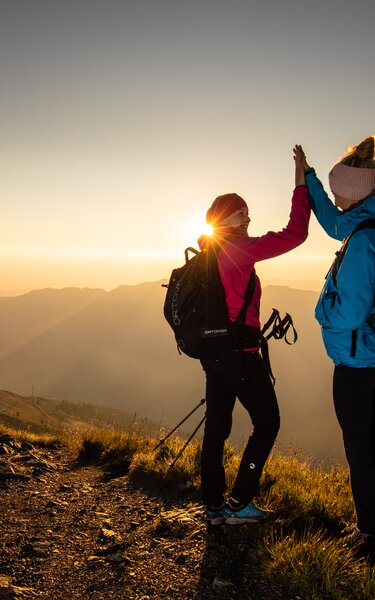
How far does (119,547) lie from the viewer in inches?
157

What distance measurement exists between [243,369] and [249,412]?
1.58 feet

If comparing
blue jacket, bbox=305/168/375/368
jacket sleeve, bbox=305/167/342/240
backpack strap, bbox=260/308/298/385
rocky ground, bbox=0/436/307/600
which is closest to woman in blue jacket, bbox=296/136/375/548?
blue jacket, bbox=305/168/375/368

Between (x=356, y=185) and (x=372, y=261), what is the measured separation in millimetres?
701

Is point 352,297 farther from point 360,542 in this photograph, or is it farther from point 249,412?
point 360,542

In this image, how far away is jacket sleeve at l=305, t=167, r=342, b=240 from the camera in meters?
3.85

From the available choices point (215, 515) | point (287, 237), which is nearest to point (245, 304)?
point (287, 237)

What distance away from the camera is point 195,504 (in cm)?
488

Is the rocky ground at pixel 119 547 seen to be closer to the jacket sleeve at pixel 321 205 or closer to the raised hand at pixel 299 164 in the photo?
the jacket sleeve at pixel 321 205

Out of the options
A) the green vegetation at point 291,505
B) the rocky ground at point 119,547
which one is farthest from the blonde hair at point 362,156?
the rocky ground at point 119,547

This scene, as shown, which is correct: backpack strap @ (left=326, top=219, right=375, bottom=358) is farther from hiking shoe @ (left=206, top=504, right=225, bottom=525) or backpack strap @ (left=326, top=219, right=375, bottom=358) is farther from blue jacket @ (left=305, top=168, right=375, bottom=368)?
hiking shoe @ (left=206, top=504, right=225, bottom=525)

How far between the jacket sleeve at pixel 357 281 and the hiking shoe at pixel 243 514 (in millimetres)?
2165

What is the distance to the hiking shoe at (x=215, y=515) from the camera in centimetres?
413

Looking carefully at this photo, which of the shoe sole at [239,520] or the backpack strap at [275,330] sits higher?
the backpack strap at [275,330]

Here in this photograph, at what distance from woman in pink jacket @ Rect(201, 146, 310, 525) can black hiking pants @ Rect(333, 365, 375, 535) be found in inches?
24.9
